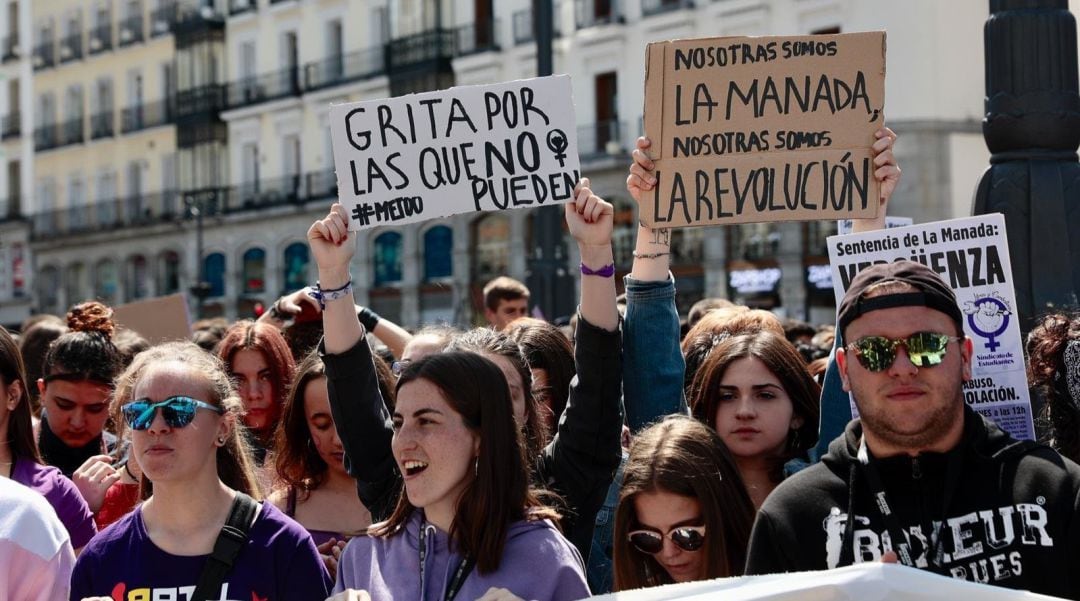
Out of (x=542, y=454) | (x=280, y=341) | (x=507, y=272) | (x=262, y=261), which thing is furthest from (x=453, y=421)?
(x=262, y=261)

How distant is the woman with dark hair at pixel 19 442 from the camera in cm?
446

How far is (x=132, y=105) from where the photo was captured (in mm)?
49188

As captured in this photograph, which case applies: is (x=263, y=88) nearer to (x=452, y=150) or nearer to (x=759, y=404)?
(x=452, y=150)

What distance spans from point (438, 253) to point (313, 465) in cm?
3386

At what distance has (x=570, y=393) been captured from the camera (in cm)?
407

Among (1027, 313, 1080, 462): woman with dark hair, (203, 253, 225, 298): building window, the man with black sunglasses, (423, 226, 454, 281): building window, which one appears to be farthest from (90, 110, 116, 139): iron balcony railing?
the man with black sunglasses

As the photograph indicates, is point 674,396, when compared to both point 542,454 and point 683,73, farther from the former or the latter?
point 683,73

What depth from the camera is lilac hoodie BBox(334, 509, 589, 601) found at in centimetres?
334

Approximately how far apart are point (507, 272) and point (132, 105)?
60.9ft

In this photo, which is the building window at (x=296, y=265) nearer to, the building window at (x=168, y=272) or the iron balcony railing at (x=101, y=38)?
the building window at (x=168, y=272)

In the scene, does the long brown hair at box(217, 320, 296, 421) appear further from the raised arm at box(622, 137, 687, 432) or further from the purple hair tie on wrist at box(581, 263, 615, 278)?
the purple hair tie on wrist at box(581, 263, 615, 278)

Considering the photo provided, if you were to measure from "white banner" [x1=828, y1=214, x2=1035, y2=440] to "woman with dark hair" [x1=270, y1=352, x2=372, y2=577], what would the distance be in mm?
1673

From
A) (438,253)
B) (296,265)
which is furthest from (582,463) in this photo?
(296,265)

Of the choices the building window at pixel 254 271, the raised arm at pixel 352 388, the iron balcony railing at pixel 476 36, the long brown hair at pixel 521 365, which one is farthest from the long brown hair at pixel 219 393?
the building window at pixel 254 271
